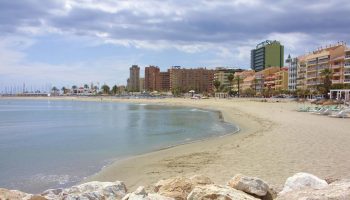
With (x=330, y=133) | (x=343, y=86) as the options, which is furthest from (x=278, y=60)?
(x=330, y=133)

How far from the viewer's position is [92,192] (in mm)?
6211

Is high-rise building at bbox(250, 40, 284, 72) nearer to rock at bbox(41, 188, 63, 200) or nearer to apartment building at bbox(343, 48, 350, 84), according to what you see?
apartment building at bbox(343, 48, 350, 84)

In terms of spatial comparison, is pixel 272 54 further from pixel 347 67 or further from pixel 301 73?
pixel 347 67

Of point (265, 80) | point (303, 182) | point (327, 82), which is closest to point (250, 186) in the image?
point (303, 182)

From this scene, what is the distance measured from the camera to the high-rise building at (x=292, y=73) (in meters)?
121

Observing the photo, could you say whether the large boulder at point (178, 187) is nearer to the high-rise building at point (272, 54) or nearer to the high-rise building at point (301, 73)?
the high-rise building at point (301, 73)

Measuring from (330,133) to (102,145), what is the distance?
39.1 feet

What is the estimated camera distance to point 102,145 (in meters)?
22.1

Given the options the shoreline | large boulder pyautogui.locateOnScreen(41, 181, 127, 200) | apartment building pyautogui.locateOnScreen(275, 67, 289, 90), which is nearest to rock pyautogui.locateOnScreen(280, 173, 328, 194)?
large boulder pyautogui.locateOnScreen(41, 181, 127, 200)

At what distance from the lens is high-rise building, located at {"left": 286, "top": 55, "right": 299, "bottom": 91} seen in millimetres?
121475

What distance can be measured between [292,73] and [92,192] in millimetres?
123774

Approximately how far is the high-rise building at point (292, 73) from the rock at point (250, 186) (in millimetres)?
119062

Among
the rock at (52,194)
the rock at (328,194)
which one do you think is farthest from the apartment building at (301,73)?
the rock at (328,194)

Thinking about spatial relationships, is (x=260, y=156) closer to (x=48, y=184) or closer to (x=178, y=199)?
(x=48, y=184)
